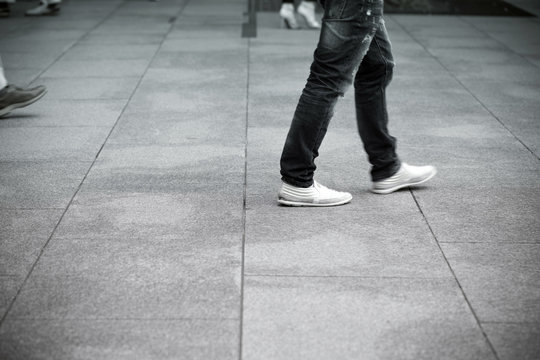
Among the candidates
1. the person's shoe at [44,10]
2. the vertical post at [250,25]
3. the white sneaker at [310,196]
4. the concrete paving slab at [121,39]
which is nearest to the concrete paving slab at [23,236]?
the white sneaker at [310,196]

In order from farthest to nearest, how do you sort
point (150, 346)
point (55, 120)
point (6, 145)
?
point (55, 120) → point (6, 145) → point (150, 346)

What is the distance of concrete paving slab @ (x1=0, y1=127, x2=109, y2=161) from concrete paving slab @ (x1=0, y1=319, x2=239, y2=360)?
7.07 ft

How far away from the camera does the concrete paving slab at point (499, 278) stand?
292 cm

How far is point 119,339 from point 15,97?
3.54 m

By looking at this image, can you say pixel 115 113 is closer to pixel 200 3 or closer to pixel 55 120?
pixel 55 120

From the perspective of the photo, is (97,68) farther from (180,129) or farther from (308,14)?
(308,14)

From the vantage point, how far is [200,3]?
12414 mm

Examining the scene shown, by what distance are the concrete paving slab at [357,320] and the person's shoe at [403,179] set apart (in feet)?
3.62

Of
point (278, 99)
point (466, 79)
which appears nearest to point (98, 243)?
point (278, 99)

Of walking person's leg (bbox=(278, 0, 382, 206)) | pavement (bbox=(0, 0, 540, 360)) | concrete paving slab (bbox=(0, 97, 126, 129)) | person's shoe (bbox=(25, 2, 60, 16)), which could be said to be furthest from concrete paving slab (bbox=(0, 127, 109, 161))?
person's shoe (bbox=(25, 2, 60, 16))

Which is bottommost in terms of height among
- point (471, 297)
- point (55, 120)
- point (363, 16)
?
point (55, 120)

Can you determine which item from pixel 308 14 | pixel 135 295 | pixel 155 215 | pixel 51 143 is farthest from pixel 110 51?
pixel 135 295

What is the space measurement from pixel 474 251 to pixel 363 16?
1243mm

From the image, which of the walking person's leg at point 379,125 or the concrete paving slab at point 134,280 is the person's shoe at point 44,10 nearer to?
the walking person's leg at point 379,125
